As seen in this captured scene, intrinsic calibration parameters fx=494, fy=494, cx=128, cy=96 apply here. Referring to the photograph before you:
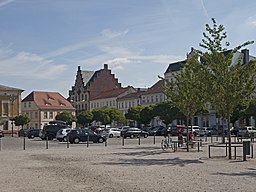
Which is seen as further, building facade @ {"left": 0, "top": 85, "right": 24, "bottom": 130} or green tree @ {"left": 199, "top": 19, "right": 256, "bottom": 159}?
building facade @ {"left": 0, "top": 85, "right": 24, "bottom": 130}

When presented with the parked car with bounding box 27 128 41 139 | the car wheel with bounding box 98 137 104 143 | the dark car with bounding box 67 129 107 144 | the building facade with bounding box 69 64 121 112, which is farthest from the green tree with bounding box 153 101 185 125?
Answer: the building facade with bounding box 69 64 121 112

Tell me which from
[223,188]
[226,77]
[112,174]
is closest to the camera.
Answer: [223,188]

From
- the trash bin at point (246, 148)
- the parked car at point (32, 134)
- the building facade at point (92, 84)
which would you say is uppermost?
the building facade at point (92, 84)

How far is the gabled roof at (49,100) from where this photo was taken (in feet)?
375

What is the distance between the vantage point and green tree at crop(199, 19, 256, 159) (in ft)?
83.5

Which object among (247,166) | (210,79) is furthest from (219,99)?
(247,166)

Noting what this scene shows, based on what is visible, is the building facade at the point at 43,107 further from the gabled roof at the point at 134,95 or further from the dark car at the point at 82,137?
the dark car at the point at 82,137

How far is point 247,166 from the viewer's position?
21062 millimetres

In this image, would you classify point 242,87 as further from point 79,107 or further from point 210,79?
point 79,107

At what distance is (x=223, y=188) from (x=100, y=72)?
406 feet

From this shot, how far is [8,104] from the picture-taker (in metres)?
92.4

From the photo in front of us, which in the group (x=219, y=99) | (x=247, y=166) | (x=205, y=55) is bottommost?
(x=247, y=166)

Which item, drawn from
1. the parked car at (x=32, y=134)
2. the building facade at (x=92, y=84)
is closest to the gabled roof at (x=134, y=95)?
the building facade at (x=92, y=84)

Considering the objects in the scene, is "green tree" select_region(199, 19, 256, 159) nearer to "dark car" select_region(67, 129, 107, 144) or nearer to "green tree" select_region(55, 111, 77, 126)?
"dark car" select_region(67, 129, 107, 144)
